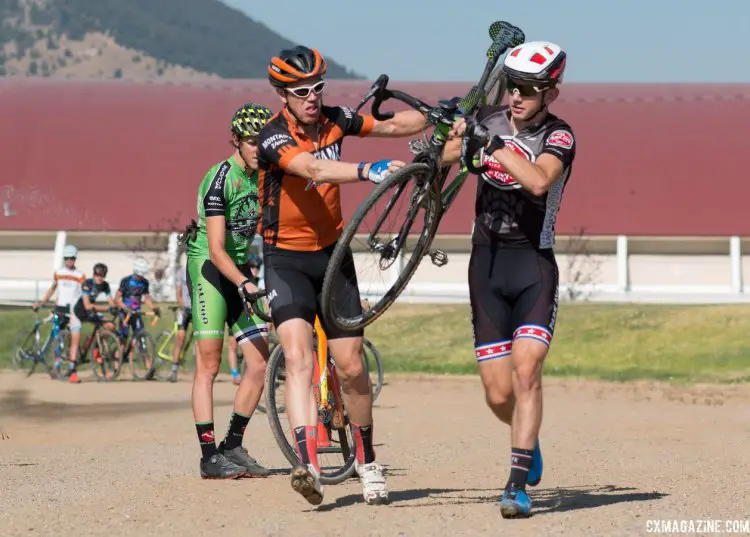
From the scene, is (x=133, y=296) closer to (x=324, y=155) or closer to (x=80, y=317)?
(x=80, y=317)

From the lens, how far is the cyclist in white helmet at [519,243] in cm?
792

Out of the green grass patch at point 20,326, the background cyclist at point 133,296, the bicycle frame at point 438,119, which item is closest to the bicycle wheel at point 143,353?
the background cyclist at point 133,296

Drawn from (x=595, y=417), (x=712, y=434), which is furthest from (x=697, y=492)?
(x=595, y=417)

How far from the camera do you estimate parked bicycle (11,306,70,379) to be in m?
22.2

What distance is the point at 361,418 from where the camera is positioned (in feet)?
28.9

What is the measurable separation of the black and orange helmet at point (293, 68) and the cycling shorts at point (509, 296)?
4.44ft

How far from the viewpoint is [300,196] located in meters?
8.34

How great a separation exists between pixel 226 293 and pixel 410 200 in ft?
6.10

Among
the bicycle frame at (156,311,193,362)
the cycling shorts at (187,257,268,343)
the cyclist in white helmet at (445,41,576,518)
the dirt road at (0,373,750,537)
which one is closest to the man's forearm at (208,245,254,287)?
the cycling shorts at (187,257,268,343)

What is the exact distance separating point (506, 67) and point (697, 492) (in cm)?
278

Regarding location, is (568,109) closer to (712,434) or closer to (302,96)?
(712,434)

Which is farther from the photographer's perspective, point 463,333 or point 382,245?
point 463,333

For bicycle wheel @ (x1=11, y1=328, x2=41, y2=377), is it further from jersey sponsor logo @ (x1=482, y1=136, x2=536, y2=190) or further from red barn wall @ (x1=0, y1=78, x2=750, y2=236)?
red barn wall @ (x1=0, y1=78, x2=750, y2=236)

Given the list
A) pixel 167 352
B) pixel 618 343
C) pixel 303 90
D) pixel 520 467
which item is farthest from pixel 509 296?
pixel 618 343
